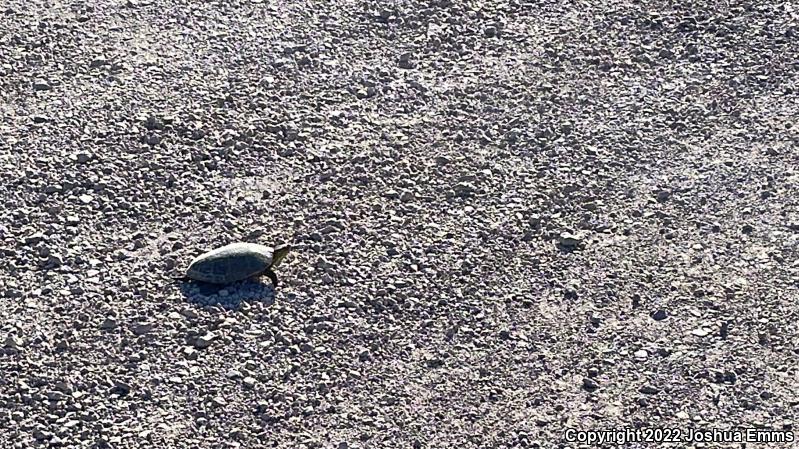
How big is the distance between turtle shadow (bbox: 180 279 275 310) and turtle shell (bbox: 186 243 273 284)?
33mm

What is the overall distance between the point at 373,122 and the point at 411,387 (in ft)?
5.54

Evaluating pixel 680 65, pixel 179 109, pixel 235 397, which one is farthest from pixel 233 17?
pixel 235 397

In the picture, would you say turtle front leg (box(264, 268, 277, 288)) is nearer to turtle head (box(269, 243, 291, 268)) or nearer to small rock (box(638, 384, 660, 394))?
turtle head (box(269, 243, 291, 268))

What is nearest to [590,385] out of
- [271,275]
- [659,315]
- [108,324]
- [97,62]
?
[659,315]

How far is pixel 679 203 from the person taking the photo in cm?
545

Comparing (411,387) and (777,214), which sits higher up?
(777,214)

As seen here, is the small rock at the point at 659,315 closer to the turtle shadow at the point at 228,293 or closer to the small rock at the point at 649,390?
the small rock at the point at 649,390

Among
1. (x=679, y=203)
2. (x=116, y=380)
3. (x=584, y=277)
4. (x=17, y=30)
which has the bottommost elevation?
(x=116, y=380)

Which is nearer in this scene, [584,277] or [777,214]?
[584,277]

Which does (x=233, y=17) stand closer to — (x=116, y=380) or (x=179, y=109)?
(x=179, y=109)

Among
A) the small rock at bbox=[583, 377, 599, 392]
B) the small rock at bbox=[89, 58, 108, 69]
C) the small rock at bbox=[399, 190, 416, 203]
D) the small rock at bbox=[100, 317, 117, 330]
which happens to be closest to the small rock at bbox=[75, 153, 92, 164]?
the small rock at bbox=[89, 58, 108, 69]

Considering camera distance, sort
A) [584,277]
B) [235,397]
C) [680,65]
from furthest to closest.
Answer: [680,65]
[584,277]
[235,397]

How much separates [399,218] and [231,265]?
30.8 inches

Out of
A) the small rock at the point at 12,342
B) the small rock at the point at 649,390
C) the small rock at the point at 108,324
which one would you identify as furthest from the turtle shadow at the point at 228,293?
the small rock at the point at 649,390
